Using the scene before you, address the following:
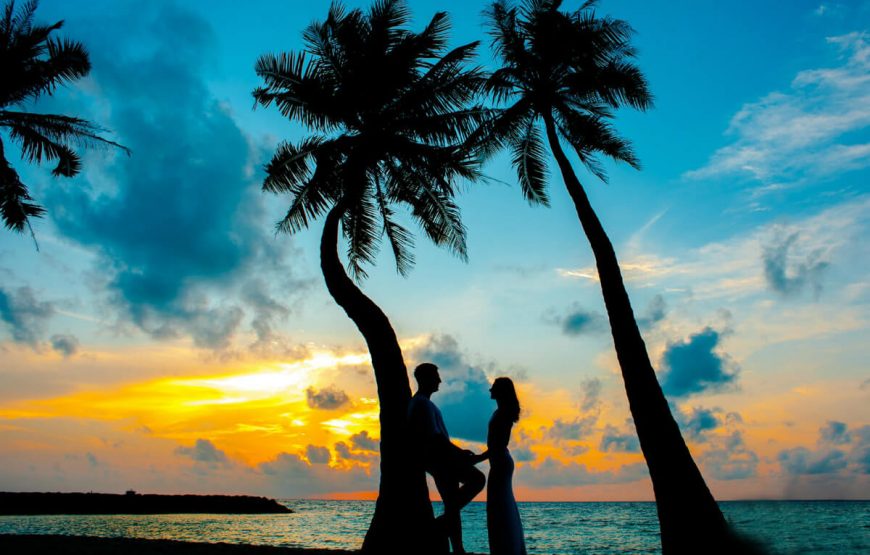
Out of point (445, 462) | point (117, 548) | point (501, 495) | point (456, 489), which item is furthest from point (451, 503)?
point (117, 548)

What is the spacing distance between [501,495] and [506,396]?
1.13 m

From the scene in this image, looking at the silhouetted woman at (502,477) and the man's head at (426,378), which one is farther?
the man's head at (426,378)

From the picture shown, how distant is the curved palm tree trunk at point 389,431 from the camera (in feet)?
33.6

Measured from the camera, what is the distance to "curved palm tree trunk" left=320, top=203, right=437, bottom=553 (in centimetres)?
1024

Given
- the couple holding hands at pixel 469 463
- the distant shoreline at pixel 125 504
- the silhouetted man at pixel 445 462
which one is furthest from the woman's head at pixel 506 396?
the distant shoreline at pixel 125 504

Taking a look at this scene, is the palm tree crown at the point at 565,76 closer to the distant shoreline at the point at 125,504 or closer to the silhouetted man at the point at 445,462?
the silhouetted man at the point at 445,462

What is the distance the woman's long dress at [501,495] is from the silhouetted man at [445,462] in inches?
14.6

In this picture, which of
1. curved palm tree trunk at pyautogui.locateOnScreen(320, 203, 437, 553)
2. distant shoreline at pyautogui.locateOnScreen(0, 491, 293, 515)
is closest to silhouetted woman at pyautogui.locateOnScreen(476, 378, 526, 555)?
curved palm tree trunk at pyautogui.locateOnScreen(320, 203, 437, 553)

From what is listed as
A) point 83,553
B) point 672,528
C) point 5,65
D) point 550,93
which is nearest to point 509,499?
point 672,528

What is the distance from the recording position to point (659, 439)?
1101cm

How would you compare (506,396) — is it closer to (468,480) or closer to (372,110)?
(468,480)

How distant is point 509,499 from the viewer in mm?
7102

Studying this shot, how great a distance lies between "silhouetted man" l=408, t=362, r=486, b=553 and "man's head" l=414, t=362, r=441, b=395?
0.01 m

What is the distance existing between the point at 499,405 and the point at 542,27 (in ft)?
38.2
